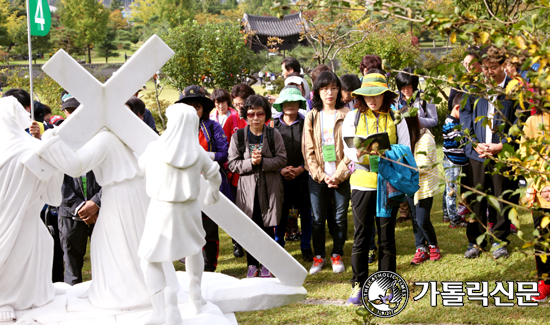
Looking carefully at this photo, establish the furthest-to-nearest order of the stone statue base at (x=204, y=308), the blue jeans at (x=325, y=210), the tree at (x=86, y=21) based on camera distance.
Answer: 1. the tree at (x=86, y=21)
2. the blue jeans at (x=325, y=210)
3. the stone statue base at (x=204, y=308)

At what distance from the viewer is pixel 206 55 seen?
12.6m

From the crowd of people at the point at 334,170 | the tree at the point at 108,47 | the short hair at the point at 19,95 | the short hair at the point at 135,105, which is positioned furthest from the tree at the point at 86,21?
the short hair at the point at 135,105

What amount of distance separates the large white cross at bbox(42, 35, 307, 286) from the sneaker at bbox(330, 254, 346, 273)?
89.1 inches

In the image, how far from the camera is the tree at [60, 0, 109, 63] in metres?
47.2

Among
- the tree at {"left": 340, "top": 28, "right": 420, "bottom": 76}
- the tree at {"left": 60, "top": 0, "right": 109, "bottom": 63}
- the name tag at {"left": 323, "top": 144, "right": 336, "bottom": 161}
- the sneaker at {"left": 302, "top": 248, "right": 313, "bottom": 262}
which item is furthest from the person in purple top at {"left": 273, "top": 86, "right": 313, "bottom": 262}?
the tree at {"left": 60, "top": 0, "right": 109, "bottom": 63}

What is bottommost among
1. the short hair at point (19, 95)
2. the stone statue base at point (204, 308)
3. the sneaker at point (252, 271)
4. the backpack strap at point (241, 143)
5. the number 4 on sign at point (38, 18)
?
the sneaker at point (252, 271)

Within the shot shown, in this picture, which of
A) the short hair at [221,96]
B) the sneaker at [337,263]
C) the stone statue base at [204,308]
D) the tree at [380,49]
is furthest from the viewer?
the tree at [380,49]

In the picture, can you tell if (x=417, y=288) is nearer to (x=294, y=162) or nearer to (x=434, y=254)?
(x=434, y=254)

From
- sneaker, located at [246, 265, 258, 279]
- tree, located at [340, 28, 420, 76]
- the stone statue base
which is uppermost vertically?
tree, located at [340, 28, 420, 76]

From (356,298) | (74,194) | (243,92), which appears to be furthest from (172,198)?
(243,92)

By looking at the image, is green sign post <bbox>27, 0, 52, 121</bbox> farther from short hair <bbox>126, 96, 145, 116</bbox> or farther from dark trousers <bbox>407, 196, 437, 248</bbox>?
dark trousers <bbox>407, 196, 437, 248</bbox>

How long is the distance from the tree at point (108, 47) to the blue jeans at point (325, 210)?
44634mm

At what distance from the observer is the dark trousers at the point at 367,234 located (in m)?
4.50

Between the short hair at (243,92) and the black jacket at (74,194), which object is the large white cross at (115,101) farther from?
the short hair at (243,92)
